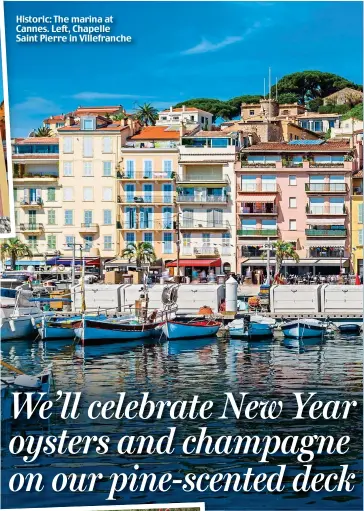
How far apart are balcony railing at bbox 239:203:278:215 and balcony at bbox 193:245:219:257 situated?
2915 mm

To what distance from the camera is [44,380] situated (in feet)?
61.2

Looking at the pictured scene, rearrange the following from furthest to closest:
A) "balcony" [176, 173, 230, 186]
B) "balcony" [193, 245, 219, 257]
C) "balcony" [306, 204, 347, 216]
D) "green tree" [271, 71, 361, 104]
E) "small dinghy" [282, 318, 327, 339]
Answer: "green tree" [271, 71, 361, 104] < "balcony" [176, 173, 230, 186] < "balcony" [193, 245, 219, 257] < "balcony" [306, 204, 347, 216] < "small dinghy" [282, 318, 327, 339]

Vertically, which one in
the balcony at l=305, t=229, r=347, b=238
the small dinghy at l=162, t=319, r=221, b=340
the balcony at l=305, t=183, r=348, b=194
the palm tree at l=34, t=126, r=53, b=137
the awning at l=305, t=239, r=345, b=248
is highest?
the palm tree at l=34, t=126, r=53, b=137

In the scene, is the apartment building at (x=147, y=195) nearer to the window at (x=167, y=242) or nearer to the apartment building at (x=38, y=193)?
the window at (x=167, y=242)

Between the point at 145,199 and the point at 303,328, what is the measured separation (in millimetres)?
25354

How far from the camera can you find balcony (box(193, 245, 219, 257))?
5888 centimetres

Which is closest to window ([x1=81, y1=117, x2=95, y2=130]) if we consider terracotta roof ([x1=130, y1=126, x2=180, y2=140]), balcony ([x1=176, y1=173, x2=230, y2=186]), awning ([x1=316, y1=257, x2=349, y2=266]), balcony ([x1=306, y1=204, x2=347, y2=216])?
terracotta roof ([x1=130, y1=126, x2=180, y2=140])

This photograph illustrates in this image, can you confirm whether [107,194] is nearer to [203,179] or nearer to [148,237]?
[148,237]

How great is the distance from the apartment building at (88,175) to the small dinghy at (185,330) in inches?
946

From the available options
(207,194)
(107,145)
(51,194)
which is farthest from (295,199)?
(51,194)

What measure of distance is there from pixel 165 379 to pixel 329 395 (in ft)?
18.0

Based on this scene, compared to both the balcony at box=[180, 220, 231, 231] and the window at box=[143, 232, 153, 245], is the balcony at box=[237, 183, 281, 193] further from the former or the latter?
the window at box=[143, 232, 153, 245]

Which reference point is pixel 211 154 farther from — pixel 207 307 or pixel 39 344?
pixel 39 344

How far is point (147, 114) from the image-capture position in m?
74.9
